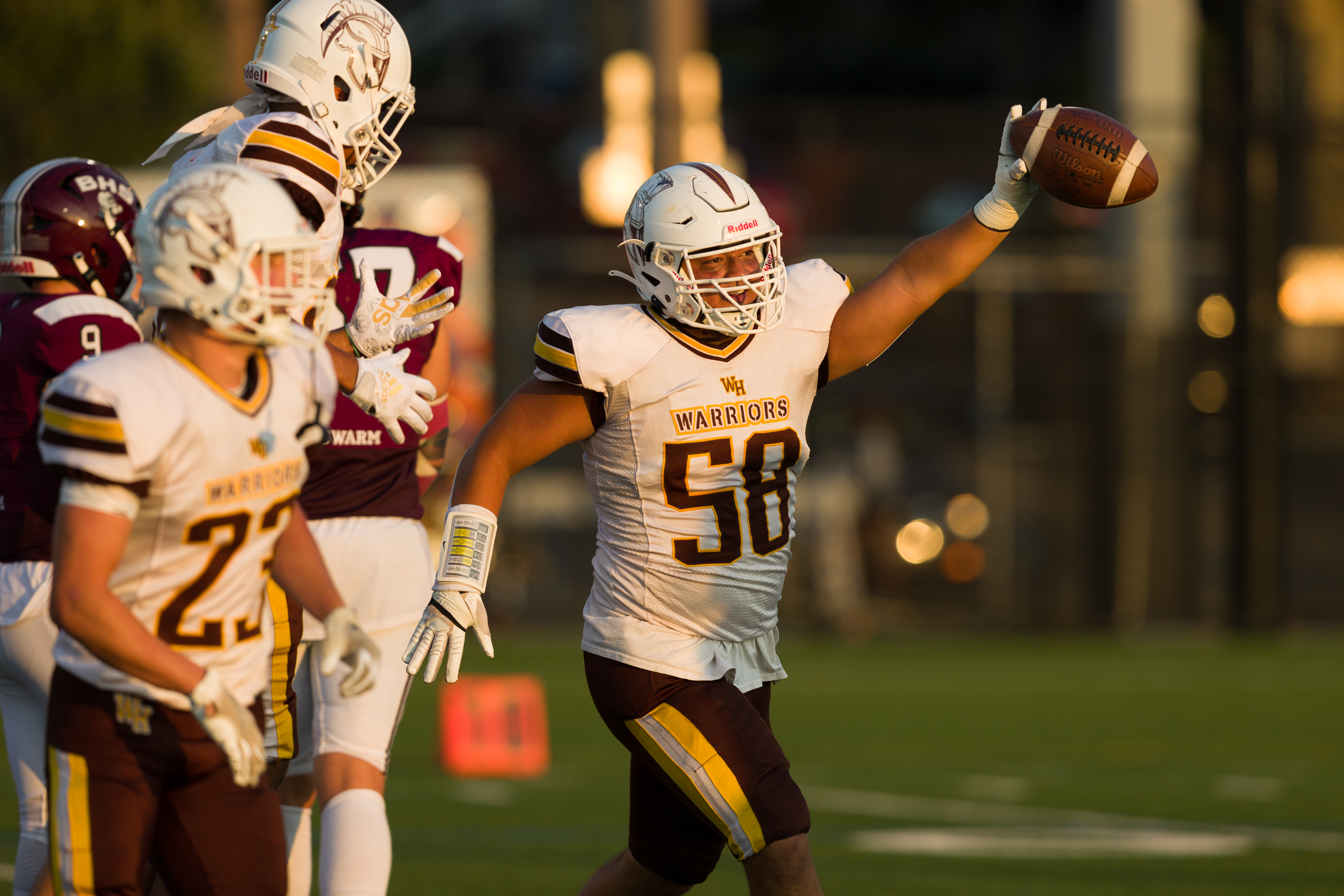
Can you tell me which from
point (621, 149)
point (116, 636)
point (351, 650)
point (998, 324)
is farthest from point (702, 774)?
point (998, 324)

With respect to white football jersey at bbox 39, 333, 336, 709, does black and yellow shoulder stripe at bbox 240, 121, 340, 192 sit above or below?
above

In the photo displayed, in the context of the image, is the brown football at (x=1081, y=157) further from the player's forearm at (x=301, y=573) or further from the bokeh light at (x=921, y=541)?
the bokeh light at (x=921, y=541)

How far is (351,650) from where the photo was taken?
348 centimetres

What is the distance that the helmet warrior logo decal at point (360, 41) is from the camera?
447 cm

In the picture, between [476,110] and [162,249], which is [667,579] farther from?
[476,110]

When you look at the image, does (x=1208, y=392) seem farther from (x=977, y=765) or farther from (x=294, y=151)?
(x=294, y=151)

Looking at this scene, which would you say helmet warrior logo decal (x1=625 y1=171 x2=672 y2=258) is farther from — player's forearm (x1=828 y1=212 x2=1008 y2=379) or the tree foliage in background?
the tree foliage in background

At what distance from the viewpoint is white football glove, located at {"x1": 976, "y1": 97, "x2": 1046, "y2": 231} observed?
14.7 feet

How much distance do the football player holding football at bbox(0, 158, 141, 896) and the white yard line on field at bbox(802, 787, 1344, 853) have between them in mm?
3653

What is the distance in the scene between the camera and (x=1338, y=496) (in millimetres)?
16547

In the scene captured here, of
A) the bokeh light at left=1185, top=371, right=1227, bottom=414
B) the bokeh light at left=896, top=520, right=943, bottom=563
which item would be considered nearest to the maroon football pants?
the bokeh light at left=896, top=520, right=943, bottom=563

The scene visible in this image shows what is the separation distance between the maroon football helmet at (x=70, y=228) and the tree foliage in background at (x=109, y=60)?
31.3 feet

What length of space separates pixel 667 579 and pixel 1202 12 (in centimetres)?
2070

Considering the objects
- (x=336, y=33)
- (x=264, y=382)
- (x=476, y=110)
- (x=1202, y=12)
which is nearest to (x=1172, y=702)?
(x=476, y=110)
